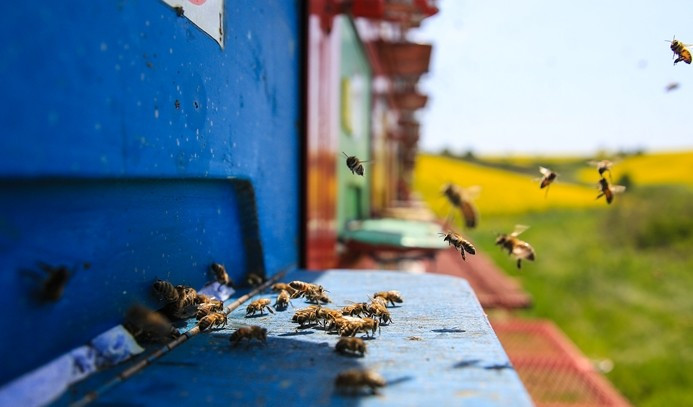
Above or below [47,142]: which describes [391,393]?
below

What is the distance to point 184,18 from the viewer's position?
7.06 ft

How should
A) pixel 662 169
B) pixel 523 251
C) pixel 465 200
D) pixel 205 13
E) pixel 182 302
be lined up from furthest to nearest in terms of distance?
pixel 662 169 → pixel 465 200 → pixel 523 251 → pixel 205 13 → pixel 182 302

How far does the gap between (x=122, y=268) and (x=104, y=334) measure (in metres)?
0.27

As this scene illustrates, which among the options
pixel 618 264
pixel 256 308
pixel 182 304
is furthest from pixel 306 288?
pixel 618 264

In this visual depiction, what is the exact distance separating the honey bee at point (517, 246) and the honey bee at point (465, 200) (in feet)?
2.39

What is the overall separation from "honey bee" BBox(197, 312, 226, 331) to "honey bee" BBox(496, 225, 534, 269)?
1622 mm

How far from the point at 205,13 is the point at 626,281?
2140 centimetres

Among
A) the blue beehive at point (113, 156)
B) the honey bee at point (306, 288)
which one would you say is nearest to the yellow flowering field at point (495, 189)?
the honey bee at point (306, 288)

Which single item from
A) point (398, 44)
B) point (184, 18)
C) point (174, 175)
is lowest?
point (174, 175)

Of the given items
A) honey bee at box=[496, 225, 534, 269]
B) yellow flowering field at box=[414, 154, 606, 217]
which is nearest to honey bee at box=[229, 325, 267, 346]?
honey bee at box=[496, 225, 534, 269]

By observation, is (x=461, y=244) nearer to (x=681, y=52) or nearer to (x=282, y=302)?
(x=282, y=302)

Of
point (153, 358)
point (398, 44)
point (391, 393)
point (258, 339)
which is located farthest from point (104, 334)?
point (398, 44)

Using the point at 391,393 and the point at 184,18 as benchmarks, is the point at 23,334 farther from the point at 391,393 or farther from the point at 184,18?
the point at 184,18

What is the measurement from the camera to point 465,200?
4.10m
